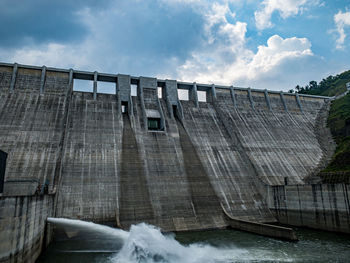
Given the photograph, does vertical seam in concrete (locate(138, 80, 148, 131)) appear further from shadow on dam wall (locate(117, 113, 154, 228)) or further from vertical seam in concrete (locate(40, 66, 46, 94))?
vertical seam in concrete (locate(40, 66, 46, 94))

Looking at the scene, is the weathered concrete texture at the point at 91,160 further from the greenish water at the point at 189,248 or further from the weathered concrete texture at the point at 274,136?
the weathered concrete texture at the point at 274,136

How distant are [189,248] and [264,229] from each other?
18.9ft

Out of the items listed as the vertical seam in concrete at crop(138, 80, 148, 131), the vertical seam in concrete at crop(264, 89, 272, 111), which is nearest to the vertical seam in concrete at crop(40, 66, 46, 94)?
the vertical seam in concrete at crop(138, 80, 148, 131)

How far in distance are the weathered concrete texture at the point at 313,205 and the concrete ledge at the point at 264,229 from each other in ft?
12.5

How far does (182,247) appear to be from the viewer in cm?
1339

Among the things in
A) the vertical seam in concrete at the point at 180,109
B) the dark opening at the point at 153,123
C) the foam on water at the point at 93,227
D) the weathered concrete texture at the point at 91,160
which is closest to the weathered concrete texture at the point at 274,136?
the vertical seam in concrete at the point at 180,109

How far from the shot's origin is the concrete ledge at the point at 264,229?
1530cm

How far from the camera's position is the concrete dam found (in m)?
17.5

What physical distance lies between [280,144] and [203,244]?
19.0 m

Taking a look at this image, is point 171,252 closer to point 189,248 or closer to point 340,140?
point 189,248

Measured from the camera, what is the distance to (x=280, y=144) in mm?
29562

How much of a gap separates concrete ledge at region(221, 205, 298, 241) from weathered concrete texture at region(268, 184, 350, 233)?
3795 millimetres

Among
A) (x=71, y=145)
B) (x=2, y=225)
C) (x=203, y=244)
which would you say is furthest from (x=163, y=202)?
(x=2, y=225)

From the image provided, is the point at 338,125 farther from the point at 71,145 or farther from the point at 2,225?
the point at 2,225
